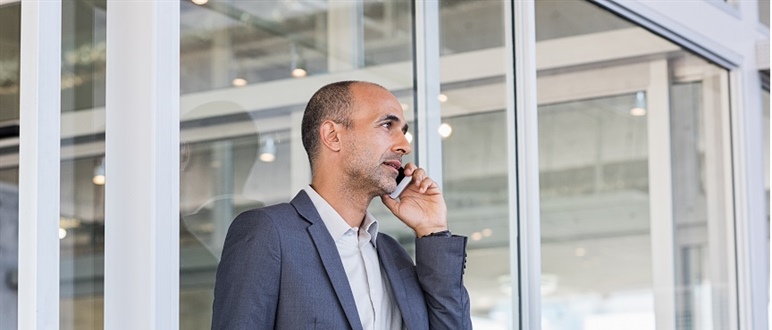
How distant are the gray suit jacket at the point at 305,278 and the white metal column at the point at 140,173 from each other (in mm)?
148

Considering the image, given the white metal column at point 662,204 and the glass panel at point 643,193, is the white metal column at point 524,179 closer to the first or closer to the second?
the glass panel at point 643,193

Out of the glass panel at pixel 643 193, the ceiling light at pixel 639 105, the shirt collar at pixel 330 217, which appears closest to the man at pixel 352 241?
the shirt collar at pixel 330 217

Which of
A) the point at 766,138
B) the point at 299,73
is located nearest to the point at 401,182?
the point at 299,73

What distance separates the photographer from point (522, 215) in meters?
4.05

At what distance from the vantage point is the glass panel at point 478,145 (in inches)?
155

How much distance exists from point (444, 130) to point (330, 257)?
134 centimetres

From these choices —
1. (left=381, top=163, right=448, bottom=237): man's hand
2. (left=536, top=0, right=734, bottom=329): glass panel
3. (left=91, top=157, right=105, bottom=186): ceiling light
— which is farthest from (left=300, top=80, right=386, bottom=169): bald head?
(left=536, top=0, right=734, bottom=329): glass panel

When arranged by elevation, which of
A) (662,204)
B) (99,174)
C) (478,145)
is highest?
(478,145)

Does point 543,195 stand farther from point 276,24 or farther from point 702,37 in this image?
point 276,24

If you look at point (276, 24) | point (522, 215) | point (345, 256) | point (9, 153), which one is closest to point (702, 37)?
point (522, 215)

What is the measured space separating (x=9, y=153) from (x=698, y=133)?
3.77 metres

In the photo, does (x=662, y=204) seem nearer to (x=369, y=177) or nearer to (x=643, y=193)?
(x=643, y=193)

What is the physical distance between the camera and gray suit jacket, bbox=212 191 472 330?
8.20 ft

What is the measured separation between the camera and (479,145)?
4.11m
